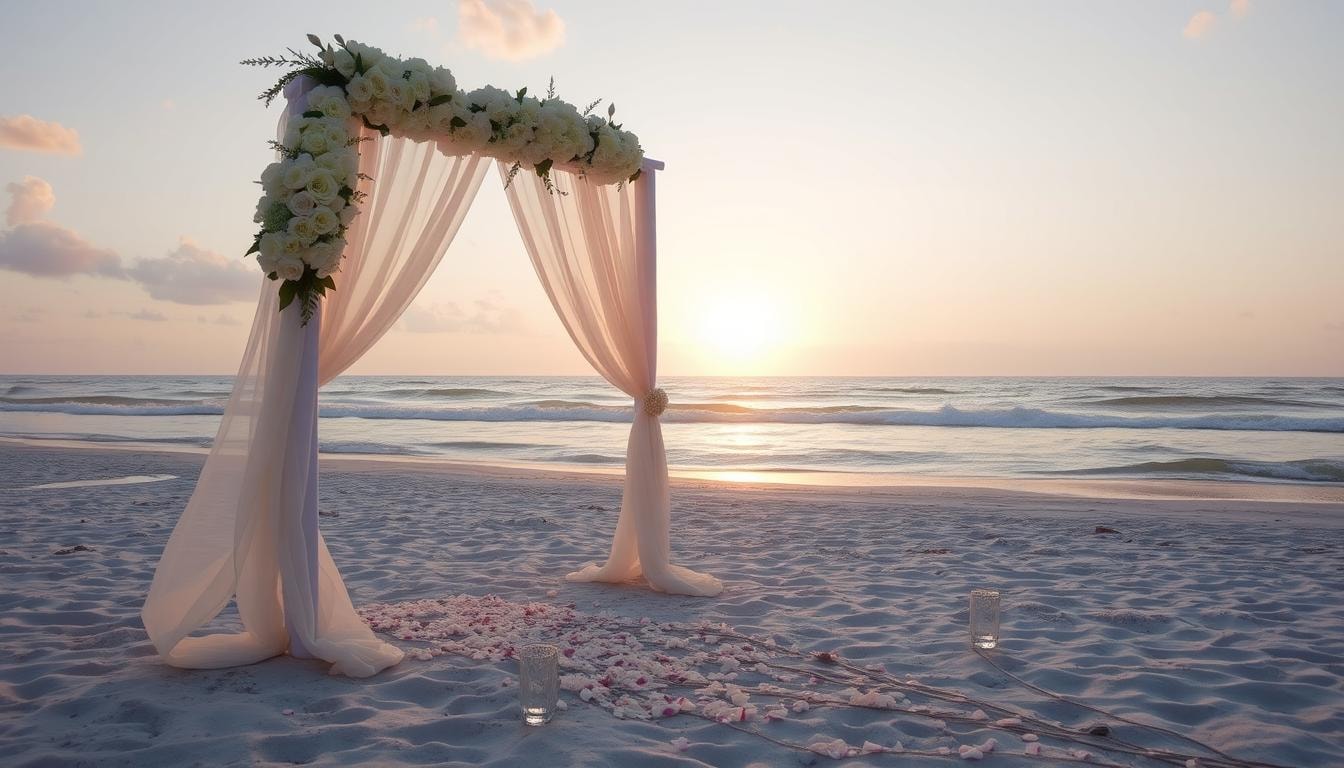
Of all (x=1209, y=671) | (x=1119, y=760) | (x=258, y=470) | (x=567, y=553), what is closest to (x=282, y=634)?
(x=258, y=470)

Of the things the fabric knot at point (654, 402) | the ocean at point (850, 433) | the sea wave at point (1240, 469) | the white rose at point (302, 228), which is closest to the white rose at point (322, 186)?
the white rose at point (302, 228)

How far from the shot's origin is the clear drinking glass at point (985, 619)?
3.97m

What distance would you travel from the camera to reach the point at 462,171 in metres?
4.34

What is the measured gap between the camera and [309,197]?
11.3 ft

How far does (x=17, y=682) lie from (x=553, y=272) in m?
3.20

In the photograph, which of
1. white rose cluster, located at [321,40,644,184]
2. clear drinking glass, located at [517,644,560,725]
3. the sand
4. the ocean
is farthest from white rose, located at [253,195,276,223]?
the ocean

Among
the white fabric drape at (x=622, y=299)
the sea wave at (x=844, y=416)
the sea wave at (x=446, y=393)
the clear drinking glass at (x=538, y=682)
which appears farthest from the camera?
the sea wave at (x=446, y=393)

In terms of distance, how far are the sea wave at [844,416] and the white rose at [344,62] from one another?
20.8 metres

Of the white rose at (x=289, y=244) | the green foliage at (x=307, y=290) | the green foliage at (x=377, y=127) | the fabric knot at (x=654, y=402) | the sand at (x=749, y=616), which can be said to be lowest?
the sand at (x=749, y=616)

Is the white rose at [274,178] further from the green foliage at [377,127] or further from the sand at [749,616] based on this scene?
the sand at [749,616]

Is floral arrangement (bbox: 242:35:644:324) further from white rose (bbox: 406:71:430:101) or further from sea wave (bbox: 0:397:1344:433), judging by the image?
sea wave (bbox: 0:397:1344:433)

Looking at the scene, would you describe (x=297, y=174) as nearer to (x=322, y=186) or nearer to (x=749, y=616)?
(x=322, y=186)

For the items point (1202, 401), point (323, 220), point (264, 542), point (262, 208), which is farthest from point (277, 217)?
point (1202, 401)

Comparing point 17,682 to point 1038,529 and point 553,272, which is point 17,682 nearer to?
point 553,272
